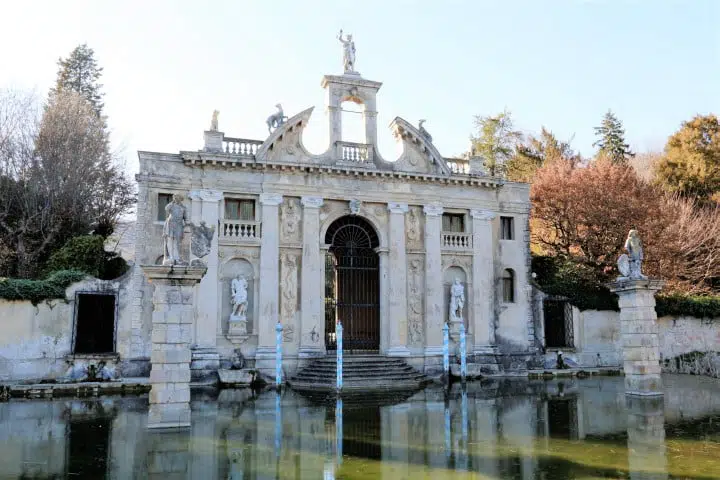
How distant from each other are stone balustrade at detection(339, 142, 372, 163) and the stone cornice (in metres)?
0.59

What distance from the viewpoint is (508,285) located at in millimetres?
24703

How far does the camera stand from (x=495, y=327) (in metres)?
23.7

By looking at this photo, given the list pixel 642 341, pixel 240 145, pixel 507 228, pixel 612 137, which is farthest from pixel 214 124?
pixel 612 137

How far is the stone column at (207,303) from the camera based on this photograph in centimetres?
1991

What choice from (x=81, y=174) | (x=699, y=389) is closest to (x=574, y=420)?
(x=699, y=389)

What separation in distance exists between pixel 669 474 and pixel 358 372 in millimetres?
12685

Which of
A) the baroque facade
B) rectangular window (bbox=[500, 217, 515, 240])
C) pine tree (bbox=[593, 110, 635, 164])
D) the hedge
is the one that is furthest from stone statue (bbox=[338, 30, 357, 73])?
pine tree (bbox=[593, 110, 635, 164])

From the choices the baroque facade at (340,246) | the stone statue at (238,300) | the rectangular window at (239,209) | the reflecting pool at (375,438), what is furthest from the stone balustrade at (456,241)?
the reflecting pool at (375,438)

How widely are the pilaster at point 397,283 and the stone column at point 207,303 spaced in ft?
20.3

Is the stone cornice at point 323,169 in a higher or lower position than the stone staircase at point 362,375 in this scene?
higher

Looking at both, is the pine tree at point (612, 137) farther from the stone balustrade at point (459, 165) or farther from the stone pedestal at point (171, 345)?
the stone pedestal at point (171, 345)

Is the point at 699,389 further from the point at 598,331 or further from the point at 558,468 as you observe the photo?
the point at 558,468

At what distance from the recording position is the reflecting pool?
26.5 feet

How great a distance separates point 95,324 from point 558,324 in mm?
18062
